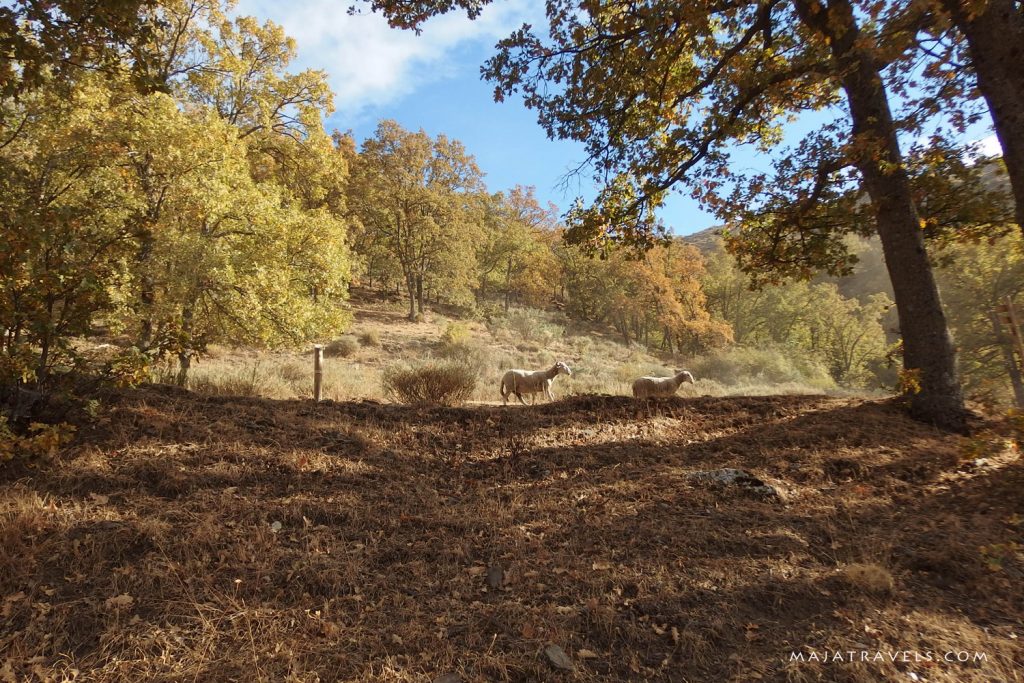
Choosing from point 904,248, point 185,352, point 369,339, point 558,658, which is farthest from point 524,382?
point 369,339

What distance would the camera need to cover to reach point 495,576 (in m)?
3.00

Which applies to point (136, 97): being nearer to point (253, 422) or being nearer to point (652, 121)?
point (253, 422)

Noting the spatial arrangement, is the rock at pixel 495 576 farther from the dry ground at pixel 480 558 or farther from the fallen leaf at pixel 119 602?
the fallen leaf at pixel 119 602

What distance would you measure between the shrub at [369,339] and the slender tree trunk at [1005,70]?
20.8 meters

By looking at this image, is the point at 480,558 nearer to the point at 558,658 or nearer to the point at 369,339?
the point at 558,658

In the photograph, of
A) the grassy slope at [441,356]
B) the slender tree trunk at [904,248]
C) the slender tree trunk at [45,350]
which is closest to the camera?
the slender tree trunk at [45,350]

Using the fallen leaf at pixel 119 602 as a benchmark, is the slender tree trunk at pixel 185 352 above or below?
above

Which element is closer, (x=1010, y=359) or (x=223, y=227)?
(x=223, y=227)

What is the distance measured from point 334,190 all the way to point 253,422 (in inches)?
1012

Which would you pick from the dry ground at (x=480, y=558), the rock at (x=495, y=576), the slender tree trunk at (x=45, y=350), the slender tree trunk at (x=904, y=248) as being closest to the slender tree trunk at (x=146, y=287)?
the dry ground at (x=480, y=558)

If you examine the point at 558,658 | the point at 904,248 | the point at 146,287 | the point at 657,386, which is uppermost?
the point at 146,287

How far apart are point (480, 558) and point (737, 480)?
249cm

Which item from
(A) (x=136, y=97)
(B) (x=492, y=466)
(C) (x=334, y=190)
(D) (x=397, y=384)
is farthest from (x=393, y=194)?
(B) (x=492, y=466)

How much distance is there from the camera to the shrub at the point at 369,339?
73.7ft
